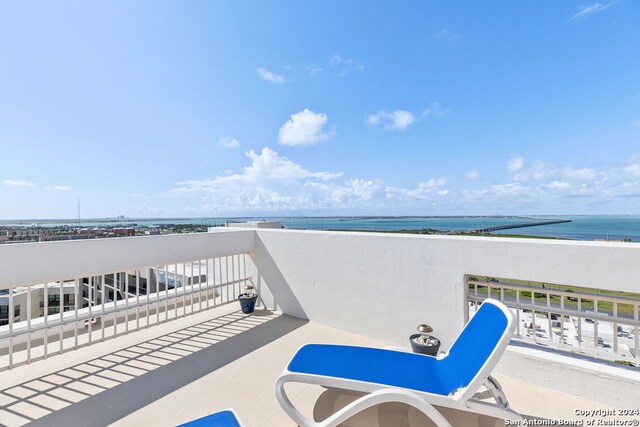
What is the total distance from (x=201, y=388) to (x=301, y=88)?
10110 mm

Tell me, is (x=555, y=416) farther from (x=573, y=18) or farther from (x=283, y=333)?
(x=573, y=18)

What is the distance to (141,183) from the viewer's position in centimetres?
1847

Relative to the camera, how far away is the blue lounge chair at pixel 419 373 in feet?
5.48

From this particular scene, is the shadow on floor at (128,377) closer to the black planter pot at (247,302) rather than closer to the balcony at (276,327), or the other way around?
the balcony at (276,327)

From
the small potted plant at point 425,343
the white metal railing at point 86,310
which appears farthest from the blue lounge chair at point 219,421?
the white metal railing at point 86,310

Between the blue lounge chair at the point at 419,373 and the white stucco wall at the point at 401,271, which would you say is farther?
the white stucco wall at the point at 401,271

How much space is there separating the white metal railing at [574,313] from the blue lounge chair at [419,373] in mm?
897

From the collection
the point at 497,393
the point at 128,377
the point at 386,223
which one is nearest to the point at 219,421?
the point at 497,393

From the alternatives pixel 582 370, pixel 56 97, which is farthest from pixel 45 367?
pixel 56 97

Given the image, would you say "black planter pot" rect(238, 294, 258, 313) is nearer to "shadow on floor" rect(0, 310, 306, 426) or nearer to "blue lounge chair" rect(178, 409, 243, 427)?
"shadow on floor" rect(0, 310, 306, 426)

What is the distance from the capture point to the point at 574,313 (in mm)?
2562

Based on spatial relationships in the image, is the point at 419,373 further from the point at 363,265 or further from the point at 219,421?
the point at 363,265

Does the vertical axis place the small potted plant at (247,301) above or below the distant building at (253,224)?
below

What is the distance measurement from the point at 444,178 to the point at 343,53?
60.7 ft
